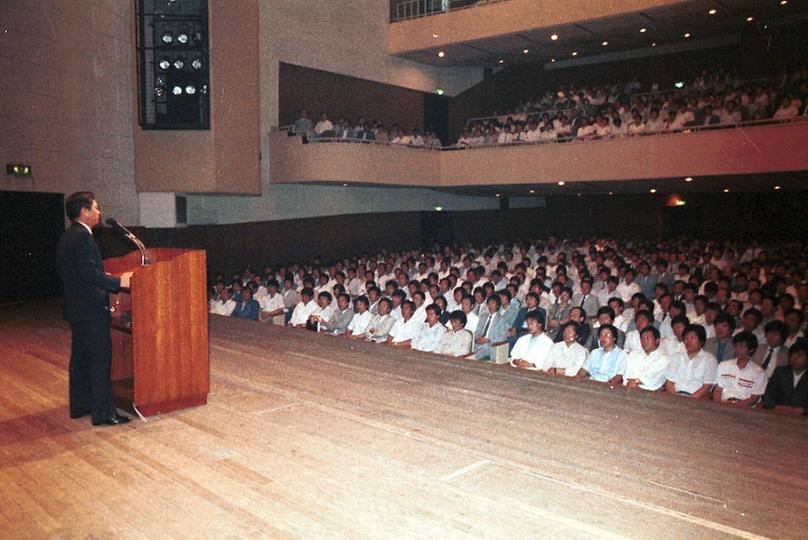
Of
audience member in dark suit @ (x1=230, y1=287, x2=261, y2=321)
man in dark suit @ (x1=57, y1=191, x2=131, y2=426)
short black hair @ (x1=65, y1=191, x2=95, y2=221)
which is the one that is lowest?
audience member in dark suit @ (x1=230, y1=287, x2=261, y2=321)

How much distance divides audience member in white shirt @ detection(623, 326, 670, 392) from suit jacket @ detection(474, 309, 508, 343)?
1.63 metres

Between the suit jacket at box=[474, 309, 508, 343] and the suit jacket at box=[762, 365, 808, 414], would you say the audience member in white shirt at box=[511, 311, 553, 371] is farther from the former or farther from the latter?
the suit jacket at box=[762, 365, 808, 414]

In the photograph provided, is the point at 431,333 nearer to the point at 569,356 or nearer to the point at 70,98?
the point at 569,356

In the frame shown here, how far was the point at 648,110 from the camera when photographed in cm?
1095

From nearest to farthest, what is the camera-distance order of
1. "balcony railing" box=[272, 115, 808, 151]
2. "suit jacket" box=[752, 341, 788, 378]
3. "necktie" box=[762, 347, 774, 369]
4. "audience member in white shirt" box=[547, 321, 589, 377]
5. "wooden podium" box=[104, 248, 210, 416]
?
"wooden podium" box=[104, 248, 210, 416] → "suit jacket" box=[752, 341, 788, 378] → "necktie" box=[762, 347, 774, 369] → "audience member in white shirt" box=[547, 321, 589, 377] → "balcony railing" box=[272, 115, 808, 151]

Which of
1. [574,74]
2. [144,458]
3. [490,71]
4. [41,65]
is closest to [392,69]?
[490,71]

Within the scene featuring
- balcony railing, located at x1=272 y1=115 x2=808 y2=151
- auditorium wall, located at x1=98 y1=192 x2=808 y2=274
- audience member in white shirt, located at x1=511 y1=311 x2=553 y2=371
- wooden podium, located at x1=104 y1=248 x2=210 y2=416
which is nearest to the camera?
wooden podium, located at x1=104 y1=248 x2=210 y2=416

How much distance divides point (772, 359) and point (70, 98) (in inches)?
306

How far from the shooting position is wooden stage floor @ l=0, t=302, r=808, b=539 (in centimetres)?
206

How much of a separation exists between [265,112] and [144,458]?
9328mm

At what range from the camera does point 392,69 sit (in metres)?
13.6

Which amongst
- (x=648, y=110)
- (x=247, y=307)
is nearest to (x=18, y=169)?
(x=247, y=307)

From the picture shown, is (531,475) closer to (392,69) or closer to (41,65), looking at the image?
(41,65)

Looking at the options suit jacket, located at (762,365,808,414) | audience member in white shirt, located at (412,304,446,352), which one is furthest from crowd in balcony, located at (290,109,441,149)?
suit jacket, located at (762,365,808,414)
